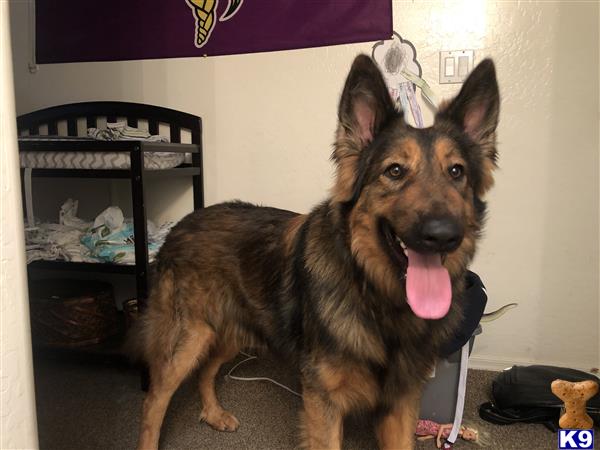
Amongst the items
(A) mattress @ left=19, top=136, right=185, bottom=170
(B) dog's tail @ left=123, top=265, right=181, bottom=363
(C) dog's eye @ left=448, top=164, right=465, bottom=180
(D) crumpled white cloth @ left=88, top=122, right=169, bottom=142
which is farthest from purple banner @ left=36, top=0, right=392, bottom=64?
(B) dog's tail @ left=123, top=265, right=181, bottom=363

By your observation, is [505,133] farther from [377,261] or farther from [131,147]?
[131,147]

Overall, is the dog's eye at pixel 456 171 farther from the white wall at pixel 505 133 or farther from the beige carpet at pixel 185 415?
the white wall at pixel 505 133

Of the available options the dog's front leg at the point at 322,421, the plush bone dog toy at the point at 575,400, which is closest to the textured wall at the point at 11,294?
the dog's front leg at the point at 322,421

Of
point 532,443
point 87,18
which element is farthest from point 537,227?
point 87,18

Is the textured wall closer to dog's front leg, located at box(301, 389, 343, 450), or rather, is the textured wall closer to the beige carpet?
dog's front leg, located at box(301, 389, 343, 450)

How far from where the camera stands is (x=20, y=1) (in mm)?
2828

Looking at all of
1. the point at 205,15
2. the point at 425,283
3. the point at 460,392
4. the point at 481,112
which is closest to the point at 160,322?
the point at 425,283

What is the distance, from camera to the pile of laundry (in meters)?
2.32

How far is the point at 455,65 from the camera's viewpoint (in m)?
2.32

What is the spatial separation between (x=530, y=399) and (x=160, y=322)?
61.7 inches

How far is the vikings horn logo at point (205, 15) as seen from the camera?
251cm

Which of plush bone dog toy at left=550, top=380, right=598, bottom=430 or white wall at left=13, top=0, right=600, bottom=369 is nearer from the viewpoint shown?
plush bone dog toy at left=550, top=380, right=598, bottom=430

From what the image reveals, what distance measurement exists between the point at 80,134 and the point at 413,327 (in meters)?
2.32

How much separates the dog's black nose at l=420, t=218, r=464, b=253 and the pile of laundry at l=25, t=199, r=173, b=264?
150 centimetres
